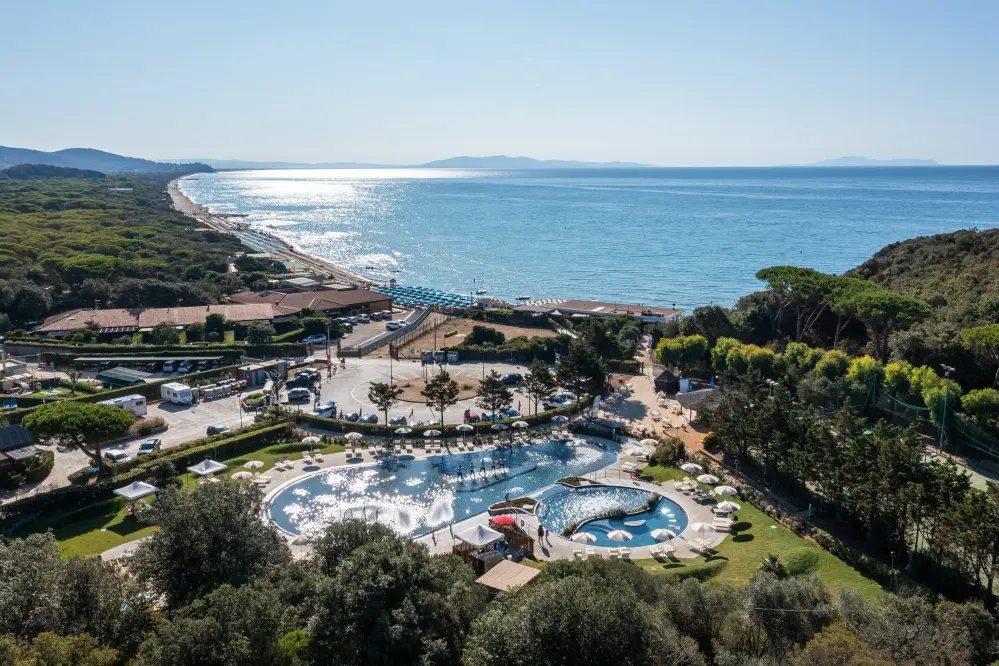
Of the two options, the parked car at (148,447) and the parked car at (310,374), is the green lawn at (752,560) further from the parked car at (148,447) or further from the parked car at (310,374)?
the parked car at (310,374)

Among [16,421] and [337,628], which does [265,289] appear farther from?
[337,628]

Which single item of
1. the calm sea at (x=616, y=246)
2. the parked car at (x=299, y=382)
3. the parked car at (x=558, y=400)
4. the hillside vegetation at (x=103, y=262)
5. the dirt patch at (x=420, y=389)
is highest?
the hillside vegetation at (x=103, y=262)

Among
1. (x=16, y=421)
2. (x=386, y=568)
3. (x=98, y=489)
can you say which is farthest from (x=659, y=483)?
(x=16, y=421)

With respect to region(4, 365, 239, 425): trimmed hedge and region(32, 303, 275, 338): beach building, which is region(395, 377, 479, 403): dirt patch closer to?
region(4, 365, 239, 425): trimmed hedge

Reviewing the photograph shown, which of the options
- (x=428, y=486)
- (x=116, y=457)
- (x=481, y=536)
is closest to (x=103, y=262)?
(x=116, y=457)

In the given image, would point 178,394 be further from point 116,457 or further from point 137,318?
point 137,318

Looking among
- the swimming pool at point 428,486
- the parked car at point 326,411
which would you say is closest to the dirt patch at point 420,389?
the parked car at point 326,411
